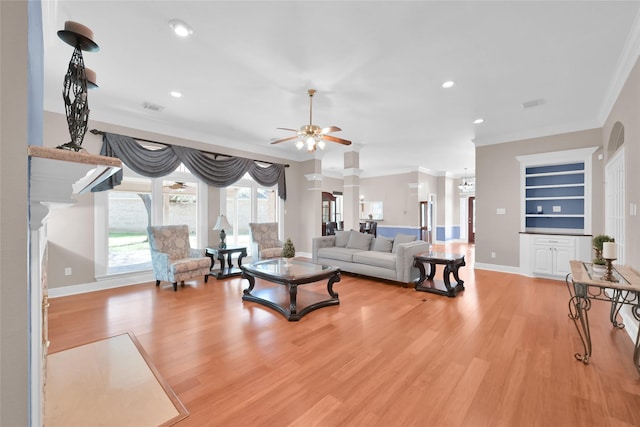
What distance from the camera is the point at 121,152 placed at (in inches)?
179

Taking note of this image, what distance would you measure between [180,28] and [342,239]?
14.6ft

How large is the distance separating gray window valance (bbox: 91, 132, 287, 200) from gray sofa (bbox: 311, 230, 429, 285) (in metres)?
2.18

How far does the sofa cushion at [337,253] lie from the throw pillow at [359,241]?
0.11 meters

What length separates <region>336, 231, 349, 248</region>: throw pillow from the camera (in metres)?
5.88

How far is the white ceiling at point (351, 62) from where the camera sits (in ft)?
7.67

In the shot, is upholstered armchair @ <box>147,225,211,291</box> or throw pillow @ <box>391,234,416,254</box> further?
throw pillow @ <box>391,234,416,254</box>

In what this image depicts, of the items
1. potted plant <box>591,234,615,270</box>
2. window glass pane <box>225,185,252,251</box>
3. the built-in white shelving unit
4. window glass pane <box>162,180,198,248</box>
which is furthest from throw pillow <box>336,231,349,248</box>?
potted plant <box>591,234,615,270</box>

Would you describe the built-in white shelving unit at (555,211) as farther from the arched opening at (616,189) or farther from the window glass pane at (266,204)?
the window glass pane at (266,204)

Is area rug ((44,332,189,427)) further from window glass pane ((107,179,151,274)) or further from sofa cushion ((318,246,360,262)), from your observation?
sofa cushion ((318,246,360,262))

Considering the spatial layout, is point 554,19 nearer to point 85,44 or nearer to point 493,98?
point 493,98

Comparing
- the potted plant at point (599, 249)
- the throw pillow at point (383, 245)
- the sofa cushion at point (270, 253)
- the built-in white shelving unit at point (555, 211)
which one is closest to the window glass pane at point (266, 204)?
the sofa cushion at point (270, 253)

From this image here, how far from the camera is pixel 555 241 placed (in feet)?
16.7

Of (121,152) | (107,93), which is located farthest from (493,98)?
(121,152)

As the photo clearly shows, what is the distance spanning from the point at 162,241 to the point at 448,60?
16.2 ft
